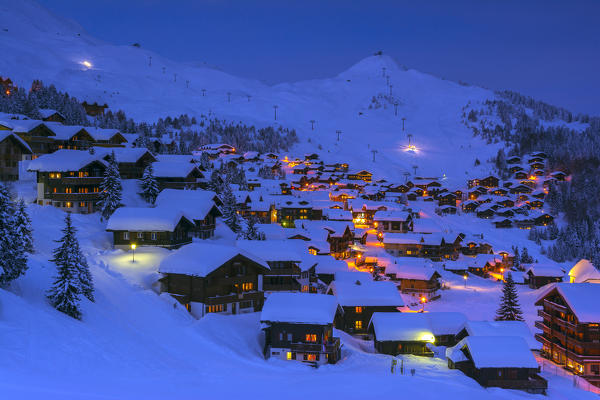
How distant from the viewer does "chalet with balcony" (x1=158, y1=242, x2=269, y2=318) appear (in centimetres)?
3444

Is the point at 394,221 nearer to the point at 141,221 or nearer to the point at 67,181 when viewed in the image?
the point at 141,221

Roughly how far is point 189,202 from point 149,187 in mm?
8679

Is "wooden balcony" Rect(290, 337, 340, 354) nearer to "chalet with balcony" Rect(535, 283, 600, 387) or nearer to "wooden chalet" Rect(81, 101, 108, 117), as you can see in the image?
"chalet with balcony" Rect(535, 283, 600, 387)

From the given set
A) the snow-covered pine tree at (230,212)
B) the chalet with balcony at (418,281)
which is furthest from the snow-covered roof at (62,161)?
the chalet with balcony at (418,281)

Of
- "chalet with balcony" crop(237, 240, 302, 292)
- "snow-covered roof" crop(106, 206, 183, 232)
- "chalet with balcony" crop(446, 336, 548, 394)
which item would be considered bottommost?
"chalet with balcony" crop(446, 336, 548, 394)

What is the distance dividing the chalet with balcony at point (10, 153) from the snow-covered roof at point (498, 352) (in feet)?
176

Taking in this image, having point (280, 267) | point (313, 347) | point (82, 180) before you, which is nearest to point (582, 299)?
point (313, 347)

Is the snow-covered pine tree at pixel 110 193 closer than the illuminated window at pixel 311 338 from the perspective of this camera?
No

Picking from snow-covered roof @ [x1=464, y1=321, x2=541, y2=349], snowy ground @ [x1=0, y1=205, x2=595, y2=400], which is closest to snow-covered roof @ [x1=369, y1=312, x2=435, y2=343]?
snowy ground @ [x1=0, y1=205, x2=595, y2=400]

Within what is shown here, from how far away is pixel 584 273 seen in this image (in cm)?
5588

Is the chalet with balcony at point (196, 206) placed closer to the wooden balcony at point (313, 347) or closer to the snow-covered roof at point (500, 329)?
the wooden balcony at point (313, 347)

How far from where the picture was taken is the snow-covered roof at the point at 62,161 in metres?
47.6

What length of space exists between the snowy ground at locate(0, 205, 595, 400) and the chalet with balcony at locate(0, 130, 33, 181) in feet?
59.1

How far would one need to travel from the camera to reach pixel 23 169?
56000 millimetres
